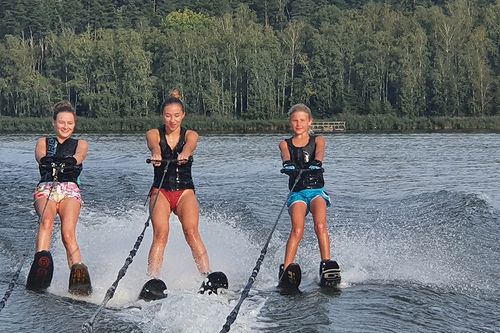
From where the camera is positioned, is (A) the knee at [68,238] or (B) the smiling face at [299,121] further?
(B) the smiling face at [299,121]

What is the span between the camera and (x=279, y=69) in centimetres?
7431

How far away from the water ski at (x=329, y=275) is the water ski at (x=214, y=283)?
101 centimetres

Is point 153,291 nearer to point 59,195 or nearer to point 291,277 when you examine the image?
point 291,277

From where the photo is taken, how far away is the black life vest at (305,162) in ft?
25.0

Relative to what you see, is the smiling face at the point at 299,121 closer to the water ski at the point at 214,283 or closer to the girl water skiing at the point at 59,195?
the water ski at the point at 214,283

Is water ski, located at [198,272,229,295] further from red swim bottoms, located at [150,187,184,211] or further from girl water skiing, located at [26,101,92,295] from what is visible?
girl water skiing, located at [26,101,92,295]

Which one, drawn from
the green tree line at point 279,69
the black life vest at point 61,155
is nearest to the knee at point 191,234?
the black life vest at point 61,155

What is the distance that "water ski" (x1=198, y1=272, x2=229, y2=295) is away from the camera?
21.7 feet

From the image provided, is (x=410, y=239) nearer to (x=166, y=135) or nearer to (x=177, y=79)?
(x=166, y=135)

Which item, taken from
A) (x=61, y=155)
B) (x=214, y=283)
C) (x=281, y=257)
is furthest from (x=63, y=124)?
(x=281, y=257)

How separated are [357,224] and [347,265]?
3423 millimetres

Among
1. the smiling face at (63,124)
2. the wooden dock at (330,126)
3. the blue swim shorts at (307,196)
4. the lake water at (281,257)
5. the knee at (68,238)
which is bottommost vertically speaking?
the wooden dock at (330,126)

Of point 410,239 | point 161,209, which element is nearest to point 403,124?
point 410,239

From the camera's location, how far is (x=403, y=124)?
59312mm
